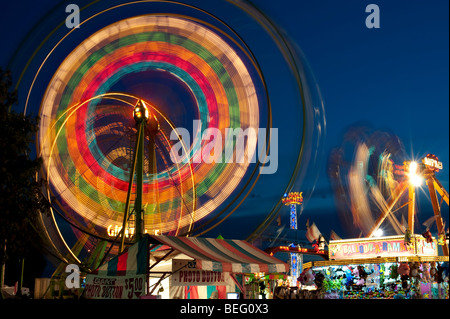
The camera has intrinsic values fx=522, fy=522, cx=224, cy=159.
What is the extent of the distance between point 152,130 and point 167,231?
179 inches

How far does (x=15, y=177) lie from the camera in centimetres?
1666

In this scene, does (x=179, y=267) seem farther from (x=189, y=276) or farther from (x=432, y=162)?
(x=432, y=162)

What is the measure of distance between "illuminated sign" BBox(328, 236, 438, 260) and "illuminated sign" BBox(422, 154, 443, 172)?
6.31 metres

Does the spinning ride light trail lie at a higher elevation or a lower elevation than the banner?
higher

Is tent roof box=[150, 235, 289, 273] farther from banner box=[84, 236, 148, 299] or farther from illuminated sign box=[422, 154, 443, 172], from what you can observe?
illuminated sign box=[422, 154, 443, 172]

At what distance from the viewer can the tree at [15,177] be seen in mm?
16266

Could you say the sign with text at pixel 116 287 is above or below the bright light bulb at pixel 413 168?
below

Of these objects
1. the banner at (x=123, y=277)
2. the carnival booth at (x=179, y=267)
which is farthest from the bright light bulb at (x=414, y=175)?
the banner at (x=123, y=277)

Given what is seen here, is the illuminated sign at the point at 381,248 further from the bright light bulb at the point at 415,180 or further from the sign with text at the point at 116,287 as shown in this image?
the sign with text at the point at 116,287

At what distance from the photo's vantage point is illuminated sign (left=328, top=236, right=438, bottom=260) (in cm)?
2534

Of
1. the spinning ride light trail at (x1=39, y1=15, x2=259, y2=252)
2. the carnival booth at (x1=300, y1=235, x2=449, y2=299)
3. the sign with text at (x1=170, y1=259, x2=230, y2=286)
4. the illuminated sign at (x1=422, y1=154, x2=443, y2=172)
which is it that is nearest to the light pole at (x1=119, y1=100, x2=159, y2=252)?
the spinning ride light trail at (x1=39, y1=15, x2=259, y2=252)

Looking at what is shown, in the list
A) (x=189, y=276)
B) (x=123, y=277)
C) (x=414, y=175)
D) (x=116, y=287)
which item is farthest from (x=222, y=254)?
(x=414, y=175)
